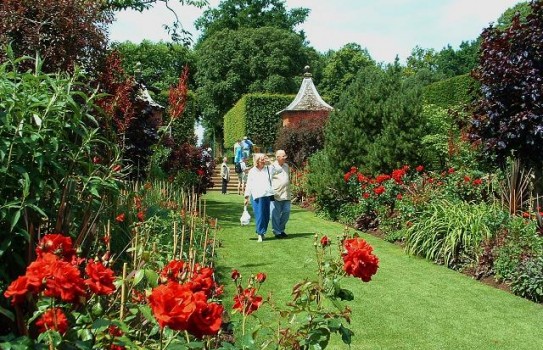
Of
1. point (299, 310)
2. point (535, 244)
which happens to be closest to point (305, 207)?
point (535, 244)

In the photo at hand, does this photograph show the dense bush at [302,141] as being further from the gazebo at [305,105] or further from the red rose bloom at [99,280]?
the red rose bloom at [99,280]

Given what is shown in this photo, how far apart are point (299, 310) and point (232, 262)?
5019mm

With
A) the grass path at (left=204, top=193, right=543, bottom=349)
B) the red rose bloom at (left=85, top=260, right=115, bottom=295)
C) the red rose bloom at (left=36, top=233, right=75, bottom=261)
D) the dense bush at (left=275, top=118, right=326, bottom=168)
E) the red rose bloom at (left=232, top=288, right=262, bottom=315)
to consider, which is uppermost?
the dense bush at (left=275, top=118, right=326, bottom=168)

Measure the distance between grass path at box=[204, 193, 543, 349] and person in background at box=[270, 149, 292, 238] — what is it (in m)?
0.63

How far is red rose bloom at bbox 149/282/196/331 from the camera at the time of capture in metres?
1.71

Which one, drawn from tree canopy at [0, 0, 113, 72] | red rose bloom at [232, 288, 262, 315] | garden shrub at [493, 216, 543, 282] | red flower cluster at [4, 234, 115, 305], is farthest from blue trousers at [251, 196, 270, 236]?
red flower cluster at [4, 234, 115, 305]

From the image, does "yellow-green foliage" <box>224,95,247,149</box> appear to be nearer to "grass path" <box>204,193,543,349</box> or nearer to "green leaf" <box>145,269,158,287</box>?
"grass path" <box>204,193,543,349</box>

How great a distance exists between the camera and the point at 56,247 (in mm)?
2137

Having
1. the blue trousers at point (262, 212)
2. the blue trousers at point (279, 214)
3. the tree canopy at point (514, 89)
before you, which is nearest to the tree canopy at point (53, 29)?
the blue trousers at point (262, 212)

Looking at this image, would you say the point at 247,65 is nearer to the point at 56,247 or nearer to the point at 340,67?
the point at 340,67

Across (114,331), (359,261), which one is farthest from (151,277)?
(359,261)

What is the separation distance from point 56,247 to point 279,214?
811 centimetres

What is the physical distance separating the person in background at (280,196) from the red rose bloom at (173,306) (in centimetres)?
828

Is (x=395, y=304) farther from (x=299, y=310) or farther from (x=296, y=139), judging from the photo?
(x=296, y=139)
